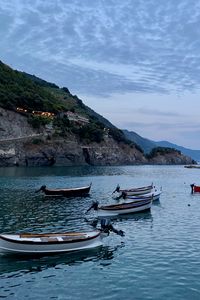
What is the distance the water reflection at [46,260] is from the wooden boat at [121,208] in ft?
48.8

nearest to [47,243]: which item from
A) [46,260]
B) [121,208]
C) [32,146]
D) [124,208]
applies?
[46,260]

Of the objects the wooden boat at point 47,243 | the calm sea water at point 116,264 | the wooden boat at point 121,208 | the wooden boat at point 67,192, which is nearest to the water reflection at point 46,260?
the calm sea water at point 116,264

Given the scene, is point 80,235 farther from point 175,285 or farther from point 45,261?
point 175,285

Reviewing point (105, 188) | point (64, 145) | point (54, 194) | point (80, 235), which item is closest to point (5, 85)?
point (64, 145)

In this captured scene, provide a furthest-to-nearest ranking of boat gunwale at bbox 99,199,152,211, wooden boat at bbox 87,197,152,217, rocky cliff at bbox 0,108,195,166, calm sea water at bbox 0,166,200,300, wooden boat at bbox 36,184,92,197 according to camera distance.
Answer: rocky cliff at bbox 0,108,195,166, wooden boat at bbox 36,184,92,197, boat gunwale at bbox 99,199,152,211, wooden boat at bbox 87,197,152,217, calm sea water at bbox 0,166,200,300

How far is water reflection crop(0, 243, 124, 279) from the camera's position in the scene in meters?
26.0

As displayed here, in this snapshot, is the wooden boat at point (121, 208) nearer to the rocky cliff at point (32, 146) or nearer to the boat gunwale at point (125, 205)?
the boat gunwale at point (125, 205)

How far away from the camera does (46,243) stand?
28531 mm

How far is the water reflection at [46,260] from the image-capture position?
25975mm

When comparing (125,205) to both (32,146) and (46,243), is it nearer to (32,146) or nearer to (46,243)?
(46,243)

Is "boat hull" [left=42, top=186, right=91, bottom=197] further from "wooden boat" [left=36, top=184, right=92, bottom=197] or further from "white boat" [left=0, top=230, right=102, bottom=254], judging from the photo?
"white boat" [left=0, top=230, right=102, bottom=254]

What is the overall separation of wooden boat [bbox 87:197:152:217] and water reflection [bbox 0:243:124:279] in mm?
14873

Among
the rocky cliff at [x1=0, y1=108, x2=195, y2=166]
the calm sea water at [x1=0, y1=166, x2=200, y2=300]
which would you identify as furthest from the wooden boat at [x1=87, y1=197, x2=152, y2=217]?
the rocky cliff at [x1=0, y1=108, x2=195, y2=166]

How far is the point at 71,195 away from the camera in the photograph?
66.9 m
